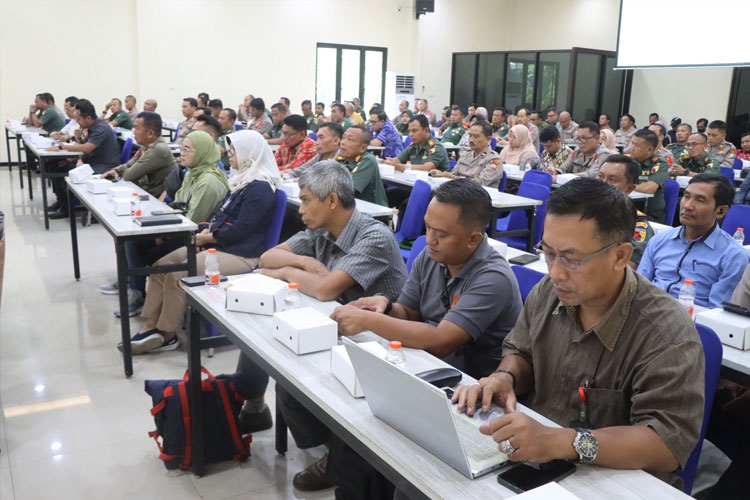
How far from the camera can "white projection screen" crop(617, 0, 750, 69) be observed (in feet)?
19.4

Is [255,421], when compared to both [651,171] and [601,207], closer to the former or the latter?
[601,207]

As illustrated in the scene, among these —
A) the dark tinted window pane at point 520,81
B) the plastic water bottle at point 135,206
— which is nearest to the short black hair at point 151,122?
the plastic water bottle at point 135,206

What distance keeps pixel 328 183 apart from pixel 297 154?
3469mm

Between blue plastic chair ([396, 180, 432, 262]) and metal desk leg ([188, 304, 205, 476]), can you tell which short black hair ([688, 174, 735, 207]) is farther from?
metal desk leg ([188, 304, 205, 476])

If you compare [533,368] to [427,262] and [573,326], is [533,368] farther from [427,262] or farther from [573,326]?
[427,262]

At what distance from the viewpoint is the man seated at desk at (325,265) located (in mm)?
2240

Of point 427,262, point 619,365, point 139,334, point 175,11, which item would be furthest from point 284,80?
point 619,365

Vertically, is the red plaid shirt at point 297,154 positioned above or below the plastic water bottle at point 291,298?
above

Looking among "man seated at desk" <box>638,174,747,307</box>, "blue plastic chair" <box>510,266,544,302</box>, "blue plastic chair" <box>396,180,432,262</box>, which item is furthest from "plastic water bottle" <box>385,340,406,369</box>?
"blue plastic chair" <box>396,180,432,262</box>

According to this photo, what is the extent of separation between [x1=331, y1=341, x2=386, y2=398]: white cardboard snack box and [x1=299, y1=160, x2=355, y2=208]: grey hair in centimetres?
86

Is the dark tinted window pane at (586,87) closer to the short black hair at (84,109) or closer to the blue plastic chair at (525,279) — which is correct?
the short black hair at (84,109)

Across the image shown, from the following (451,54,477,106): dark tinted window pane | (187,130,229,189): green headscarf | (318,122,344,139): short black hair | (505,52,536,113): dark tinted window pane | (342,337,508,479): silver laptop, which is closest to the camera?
(342,337,508,479): silver laptop

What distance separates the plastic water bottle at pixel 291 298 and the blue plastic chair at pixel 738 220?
9.36 feet

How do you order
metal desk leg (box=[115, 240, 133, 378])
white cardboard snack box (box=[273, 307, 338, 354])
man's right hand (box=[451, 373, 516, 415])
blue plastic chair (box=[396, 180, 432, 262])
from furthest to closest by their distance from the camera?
blue plastic chair (box=[396, 180, 432, 262]) → metal desk leg (box=[115, 240, 133, 378]) → white cardboard snack box (box=[273, 307, 338, 354]) → man's right hand (box=[451, 373, 516, 415])
